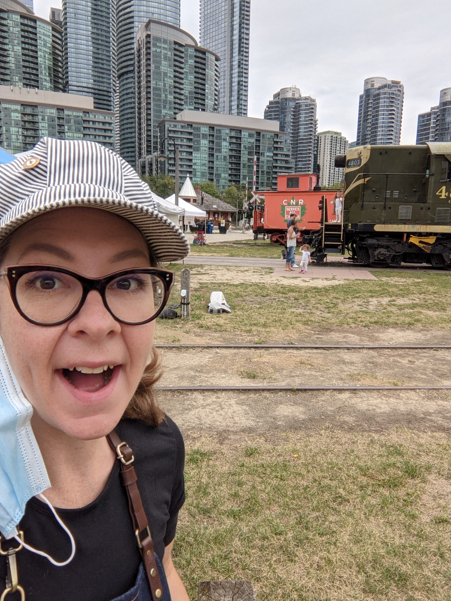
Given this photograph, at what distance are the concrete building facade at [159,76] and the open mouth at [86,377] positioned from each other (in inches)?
5668

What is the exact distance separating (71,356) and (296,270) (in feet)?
51.1

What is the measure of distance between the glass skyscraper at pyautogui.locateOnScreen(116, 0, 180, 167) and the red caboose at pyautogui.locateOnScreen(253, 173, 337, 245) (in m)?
138

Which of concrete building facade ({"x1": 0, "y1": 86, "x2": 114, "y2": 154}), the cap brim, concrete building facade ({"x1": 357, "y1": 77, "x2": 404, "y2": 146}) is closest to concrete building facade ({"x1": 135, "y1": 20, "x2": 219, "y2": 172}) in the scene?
concrete building facade ({"x1": 0, "y1": 86, "x2": 114, "y2": 154})

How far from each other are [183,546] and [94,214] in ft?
7.77

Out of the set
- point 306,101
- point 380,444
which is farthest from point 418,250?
point 306,101

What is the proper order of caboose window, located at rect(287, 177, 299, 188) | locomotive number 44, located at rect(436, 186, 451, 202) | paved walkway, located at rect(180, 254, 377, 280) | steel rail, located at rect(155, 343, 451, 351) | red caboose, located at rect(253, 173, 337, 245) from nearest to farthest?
steel rail, located at rect(155, 343, 451, 351) < paved walkway, located at rect(180, 254, 377, 280) < locomotive number 44, located at rect(436, 186, 451, 202) < red caboose, located at rect(253, 173, 337, 245) < caboose window, located at rect(287, 177, 299, 188)

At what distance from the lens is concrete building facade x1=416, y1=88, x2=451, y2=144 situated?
106 metres

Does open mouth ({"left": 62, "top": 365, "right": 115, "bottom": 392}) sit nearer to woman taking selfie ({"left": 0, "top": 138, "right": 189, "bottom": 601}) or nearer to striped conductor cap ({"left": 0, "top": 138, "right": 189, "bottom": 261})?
woman taking selfie ({"left": 0, "top": 138, "right": 189, "bottom": 601})

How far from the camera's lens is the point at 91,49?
16788 centimetres

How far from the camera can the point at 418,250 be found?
53.4 ft

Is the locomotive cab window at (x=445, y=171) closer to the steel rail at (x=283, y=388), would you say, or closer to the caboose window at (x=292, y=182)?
the steel rail at (x=283, y=388)

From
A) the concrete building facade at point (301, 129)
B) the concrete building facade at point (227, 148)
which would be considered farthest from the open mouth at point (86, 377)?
the concrete building facade at point (301, 129)

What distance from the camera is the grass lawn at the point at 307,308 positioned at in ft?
25.1

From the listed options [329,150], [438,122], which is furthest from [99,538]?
[329,150]
